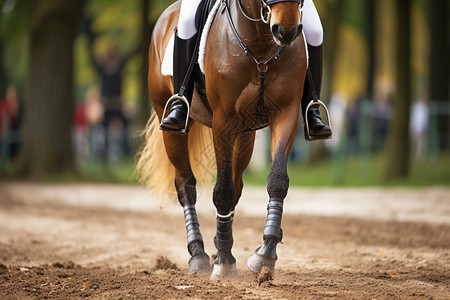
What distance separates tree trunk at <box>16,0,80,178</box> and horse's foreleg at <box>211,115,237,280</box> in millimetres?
10572

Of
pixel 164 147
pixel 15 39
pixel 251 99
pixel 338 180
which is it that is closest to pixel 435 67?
pixel 338 180

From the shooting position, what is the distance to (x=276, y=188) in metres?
5.26

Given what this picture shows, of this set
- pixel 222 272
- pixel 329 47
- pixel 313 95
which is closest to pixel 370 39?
pixel 329 47

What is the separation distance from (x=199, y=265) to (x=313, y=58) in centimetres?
202

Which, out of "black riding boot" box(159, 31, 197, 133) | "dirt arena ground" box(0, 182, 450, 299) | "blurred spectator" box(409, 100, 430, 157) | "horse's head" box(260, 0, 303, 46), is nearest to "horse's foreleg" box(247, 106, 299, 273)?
"dirt arena ground" box(0, 182, 450, 299)

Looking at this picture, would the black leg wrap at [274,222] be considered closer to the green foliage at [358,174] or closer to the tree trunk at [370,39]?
the green foliage at [358,174]

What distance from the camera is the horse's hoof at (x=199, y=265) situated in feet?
19.9

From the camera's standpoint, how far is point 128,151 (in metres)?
27.1

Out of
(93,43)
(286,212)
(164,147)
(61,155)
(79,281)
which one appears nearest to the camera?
(79,281)

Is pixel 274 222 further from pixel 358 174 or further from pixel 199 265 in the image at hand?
pixel 358 174

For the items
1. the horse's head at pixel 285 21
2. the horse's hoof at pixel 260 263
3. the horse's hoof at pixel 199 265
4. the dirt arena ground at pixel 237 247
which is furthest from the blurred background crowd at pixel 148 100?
the horse's head at pixel 285 21

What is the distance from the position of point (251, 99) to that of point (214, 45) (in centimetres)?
61

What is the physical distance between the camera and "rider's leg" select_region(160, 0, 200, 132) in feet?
20.0

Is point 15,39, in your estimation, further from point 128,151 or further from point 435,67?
point 435,67
